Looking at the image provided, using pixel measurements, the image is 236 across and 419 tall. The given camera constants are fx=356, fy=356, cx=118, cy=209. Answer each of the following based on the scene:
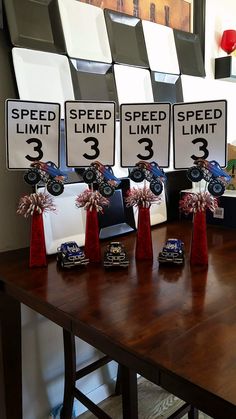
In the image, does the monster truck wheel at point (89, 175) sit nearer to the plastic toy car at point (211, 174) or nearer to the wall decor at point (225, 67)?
the plastic toy car at point (211, 174)

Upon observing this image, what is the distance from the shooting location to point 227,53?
7.55ft

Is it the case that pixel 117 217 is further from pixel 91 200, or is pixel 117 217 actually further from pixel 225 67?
pixel 225 67

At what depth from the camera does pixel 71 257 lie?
119 centimetres

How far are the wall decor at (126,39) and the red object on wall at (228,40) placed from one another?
0.78 meters

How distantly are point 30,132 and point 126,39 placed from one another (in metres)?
0.80

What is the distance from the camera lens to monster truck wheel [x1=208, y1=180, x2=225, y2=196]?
47.1 inches

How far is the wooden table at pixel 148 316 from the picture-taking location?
25.6 inches

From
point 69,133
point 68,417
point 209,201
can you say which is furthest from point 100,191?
point 68,417

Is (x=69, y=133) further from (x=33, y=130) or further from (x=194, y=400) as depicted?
(x=194, y=400)

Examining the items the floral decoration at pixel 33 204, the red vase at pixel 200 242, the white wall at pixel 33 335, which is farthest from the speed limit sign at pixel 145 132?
the white wall at pixel 33 335

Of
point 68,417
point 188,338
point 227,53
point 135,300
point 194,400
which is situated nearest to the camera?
point 194,400

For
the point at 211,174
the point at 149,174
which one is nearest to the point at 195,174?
the point at 211,174

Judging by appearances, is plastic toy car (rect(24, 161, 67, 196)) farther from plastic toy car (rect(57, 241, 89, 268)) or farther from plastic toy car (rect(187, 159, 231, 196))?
plastic toy car (rect(187, 159, 231, 196))

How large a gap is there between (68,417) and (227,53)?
225 centimetres
